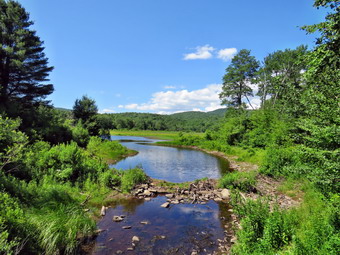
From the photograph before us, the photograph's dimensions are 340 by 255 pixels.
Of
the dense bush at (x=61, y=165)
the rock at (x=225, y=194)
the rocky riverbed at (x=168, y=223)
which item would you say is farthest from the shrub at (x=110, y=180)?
the rock at (x=225, y=194)

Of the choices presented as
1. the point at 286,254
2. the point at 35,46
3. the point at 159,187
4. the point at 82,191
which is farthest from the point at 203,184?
the point at 35,46

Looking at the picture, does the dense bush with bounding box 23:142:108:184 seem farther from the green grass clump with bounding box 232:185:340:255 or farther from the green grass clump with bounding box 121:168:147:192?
the green grass clump with bounding box 232:185:340:255

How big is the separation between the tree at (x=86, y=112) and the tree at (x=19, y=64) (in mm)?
8666

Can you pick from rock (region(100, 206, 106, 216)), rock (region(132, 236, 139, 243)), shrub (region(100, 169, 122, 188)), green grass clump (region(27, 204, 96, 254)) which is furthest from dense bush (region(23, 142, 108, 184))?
rock (region(132, 236, 139, 243))

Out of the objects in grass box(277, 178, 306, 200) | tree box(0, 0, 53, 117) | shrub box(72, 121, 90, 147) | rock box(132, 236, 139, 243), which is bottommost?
rock box(132, 236, 139, 243)

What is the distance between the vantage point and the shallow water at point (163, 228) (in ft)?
24.5

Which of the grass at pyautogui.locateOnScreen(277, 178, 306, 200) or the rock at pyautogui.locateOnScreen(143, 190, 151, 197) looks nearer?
the grass at pyautogui.locateOnScreen(277, 178, 306, 200)

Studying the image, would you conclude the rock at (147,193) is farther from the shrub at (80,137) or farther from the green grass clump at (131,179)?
the shrub at (80,137)

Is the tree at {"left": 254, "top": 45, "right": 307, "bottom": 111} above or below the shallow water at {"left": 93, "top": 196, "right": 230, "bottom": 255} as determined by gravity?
above

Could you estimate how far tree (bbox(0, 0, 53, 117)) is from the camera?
20.4 metres

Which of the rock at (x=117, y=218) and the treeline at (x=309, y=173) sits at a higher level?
the treeline at (x=309, y=173)

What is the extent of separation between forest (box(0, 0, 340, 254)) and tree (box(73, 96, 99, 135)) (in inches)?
7.3

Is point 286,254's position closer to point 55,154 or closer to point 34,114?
point 55,154

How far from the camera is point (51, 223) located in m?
6.53
